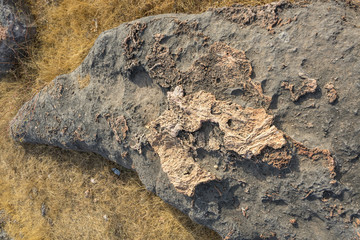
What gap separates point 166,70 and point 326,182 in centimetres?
128

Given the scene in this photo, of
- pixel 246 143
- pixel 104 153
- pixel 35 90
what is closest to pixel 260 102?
pixel 246 143

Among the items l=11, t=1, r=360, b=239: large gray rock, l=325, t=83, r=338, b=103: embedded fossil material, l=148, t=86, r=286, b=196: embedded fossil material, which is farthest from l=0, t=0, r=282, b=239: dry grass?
l=325, t=83, r=338, b=103: embedded fossil material

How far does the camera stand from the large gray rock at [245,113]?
5.07 feet

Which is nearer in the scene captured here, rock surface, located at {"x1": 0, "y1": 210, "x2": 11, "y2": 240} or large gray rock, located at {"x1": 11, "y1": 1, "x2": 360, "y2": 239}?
large gray rock, located at {"x1": 11, "y1": 1, "x2": 360, "y2": 239}

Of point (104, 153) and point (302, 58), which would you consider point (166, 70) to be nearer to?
point (302, 58)

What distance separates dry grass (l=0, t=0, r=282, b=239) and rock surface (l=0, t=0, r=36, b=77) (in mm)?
121

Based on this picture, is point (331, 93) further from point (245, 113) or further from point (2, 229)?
point (2, 229)

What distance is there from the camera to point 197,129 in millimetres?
1818

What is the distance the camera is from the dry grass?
296 cm

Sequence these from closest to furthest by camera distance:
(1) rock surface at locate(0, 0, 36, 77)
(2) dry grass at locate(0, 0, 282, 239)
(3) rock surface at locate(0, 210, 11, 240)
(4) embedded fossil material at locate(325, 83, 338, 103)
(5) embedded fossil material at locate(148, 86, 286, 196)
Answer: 1. (4) embedded fossil material at locate(325, 83, 338, 103)
2. (5) embedded fossil material at locate(148, 86, 286, 196)
3. (2) dry grass at locate(0, 0, 282, 239)
4. (1) rock surface at locate(0, 0, 36, 77)
5. (3) rock surface at locate(0, 210, 11, 240)

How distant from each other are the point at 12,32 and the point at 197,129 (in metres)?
2.97

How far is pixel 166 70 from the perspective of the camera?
196cm

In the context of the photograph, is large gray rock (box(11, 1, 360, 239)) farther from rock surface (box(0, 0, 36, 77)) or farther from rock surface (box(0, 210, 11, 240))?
rock surface (box(0, 210, 11, 240))

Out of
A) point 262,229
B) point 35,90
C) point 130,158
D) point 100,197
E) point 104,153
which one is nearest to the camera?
point 262,229
